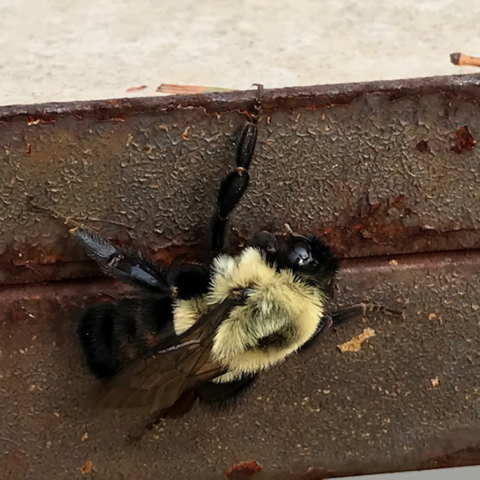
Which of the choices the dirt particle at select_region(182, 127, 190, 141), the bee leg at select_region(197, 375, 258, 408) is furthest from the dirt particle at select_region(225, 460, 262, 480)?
the dirt particle at select_region(182, 127, 190, 141)

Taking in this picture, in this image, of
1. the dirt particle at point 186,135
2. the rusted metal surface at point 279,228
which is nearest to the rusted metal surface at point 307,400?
the rusted metal surface at point 279,228

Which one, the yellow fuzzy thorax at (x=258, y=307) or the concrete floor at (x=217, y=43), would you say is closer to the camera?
the yellow fuzzy thorax at (x=258, y=307)

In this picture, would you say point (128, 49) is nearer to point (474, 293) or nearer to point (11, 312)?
point (11, 312)

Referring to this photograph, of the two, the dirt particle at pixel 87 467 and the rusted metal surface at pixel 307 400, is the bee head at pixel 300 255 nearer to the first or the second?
the rusted metal surface at pixel 307 400

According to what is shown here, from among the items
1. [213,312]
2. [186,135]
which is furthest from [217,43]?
[213,312]

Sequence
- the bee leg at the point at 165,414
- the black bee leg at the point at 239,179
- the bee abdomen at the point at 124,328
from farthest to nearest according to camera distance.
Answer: the bee leg at the point at 165,414
the bee abdomen at the point at 124,328
the black bee leg at the point at 239,179

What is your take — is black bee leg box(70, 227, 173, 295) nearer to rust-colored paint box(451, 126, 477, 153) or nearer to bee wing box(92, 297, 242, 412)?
bee wing box(92, 297, 242, 412)

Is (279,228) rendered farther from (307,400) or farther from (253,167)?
(307,400)

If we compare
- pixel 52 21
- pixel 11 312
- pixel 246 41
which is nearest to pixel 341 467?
pixel 11 312

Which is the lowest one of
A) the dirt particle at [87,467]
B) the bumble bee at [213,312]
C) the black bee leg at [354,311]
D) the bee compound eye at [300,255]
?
the dirt particle at [87,467]
